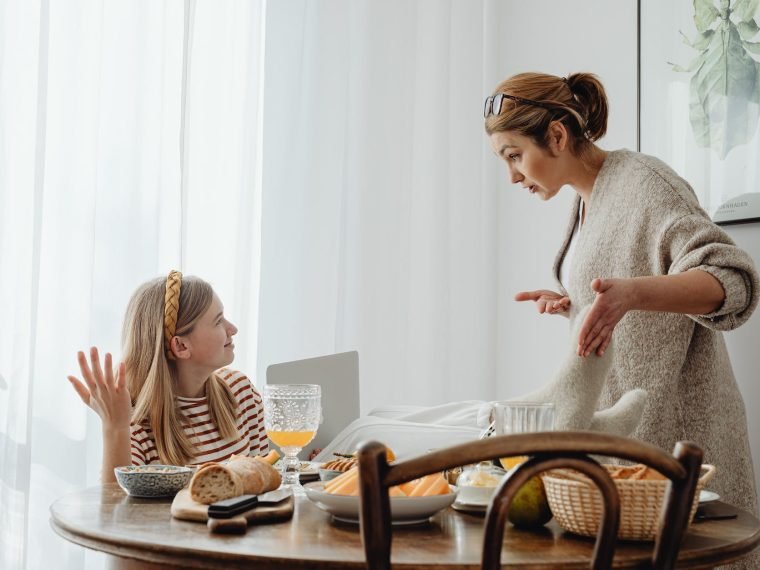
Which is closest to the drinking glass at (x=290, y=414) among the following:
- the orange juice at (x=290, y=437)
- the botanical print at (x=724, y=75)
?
the orange juice at (x=290, y=437)

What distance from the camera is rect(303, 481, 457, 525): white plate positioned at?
947 millimetres

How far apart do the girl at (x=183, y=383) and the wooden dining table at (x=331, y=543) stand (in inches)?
22.6

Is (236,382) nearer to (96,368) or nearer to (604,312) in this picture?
(96,368)

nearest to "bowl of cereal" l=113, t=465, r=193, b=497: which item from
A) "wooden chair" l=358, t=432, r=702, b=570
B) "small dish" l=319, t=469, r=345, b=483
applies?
"small dish" l=319, t=469, r=345, b=483

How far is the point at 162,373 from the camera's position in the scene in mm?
1736

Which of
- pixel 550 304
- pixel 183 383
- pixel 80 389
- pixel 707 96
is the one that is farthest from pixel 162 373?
pixel 707 96

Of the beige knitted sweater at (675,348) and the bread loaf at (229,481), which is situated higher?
the beige knitted sweater at (675,348)

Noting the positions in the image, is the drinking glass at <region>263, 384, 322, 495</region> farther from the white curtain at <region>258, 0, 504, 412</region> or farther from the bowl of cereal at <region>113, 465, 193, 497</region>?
the white curtain at <region>258, 0, 504, 412</region>

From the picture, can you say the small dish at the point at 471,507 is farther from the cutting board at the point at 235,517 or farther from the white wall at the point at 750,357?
the white wall at the point at 750,357

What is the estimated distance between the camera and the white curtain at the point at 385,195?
276 cm

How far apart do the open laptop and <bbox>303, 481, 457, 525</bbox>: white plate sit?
0.93 m

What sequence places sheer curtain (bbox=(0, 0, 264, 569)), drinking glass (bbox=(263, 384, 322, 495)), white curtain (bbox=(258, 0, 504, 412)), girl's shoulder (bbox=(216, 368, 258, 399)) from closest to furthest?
drinking glass (bbox=(263, 384, 322, 495))
girl's shoulder (bbox=(216, 368, 258, 399))
sheer curtain (bbox=(0, 0, 264, 569))
white curtain (bbox=(258, 0, 504, 412))

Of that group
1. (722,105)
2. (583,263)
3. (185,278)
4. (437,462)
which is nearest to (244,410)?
(185,278)

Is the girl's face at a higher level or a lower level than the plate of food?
higher
